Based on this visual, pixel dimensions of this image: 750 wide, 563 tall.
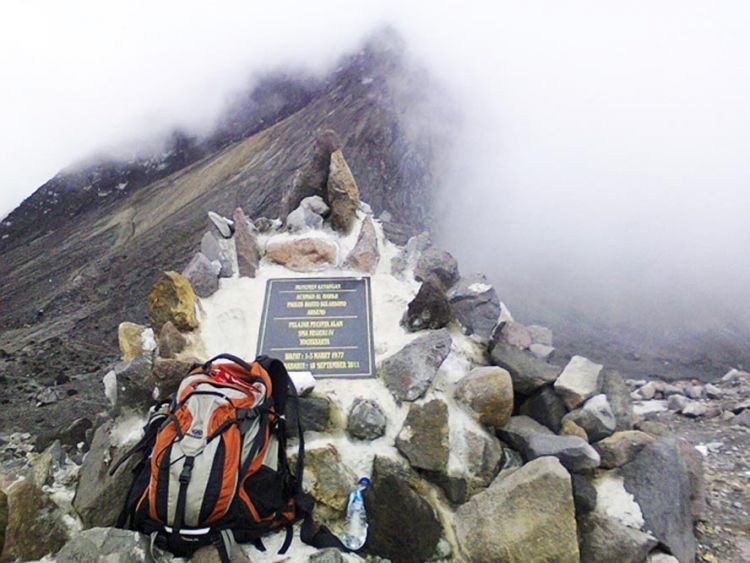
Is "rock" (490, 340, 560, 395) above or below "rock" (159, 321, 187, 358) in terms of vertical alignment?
below

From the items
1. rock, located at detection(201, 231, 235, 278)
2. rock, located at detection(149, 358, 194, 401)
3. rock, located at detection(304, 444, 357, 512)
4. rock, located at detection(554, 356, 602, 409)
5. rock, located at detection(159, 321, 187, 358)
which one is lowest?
rock, located at detection(554, 356, 602, 409)

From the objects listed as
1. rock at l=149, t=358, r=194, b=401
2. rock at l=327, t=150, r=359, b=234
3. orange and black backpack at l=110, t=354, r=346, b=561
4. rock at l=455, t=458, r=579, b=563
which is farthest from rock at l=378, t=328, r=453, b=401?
rock at l=327, t=150, r=359, b=234

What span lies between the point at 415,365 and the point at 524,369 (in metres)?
0.79

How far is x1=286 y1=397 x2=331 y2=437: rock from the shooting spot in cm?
340

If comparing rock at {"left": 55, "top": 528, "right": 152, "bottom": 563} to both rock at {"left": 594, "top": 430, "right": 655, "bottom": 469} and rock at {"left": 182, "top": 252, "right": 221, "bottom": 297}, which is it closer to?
rock at {"left": 182, "top": 252, "right": 221, "bottom": 297}

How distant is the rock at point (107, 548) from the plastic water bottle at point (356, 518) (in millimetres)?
1040

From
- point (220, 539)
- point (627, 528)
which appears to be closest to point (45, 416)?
point (220, 539)

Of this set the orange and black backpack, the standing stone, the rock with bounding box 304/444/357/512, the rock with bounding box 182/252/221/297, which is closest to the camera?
the orange and black backpack

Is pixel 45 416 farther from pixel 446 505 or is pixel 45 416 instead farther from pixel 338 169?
pixel 446 505

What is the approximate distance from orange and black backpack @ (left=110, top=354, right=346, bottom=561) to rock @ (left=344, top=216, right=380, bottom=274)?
1366mm

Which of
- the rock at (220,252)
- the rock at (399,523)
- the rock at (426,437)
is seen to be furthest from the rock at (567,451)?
the rock at (220,252)

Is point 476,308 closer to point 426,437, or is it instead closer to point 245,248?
point 426,437

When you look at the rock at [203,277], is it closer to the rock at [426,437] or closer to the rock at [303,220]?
Answer: the rock at [303,220]

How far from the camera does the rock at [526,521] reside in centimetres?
282
